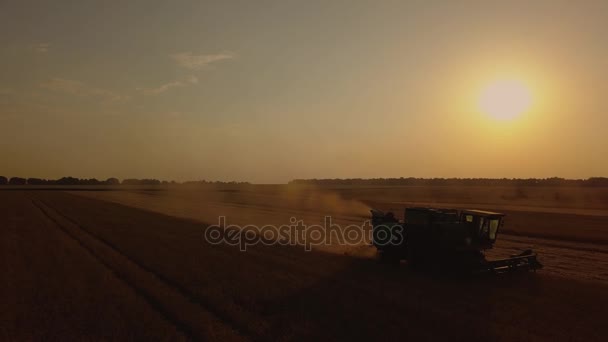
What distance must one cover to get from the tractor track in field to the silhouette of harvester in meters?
8.55

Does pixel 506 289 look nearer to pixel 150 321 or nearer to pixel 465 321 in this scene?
pixel 465 321

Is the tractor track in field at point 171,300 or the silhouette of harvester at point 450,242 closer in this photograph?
the tractor track in field at point 171,300

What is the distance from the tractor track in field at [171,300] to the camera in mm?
9281

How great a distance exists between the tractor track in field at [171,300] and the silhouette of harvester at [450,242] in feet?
28.1

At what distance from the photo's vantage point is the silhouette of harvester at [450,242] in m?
14.8

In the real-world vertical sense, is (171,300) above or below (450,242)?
below

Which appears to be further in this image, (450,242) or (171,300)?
(450,242)

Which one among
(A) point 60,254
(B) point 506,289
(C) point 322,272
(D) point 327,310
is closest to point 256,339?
(D) point 327,310

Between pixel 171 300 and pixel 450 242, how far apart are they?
32.5 feet

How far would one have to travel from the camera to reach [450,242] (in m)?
15.4

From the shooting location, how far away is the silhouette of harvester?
1484cm

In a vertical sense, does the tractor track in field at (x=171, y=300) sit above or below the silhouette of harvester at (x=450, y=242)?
below

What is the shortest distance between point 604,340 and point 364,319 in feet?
17.2

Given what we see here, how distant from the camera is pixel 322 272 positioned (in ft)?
50.7
